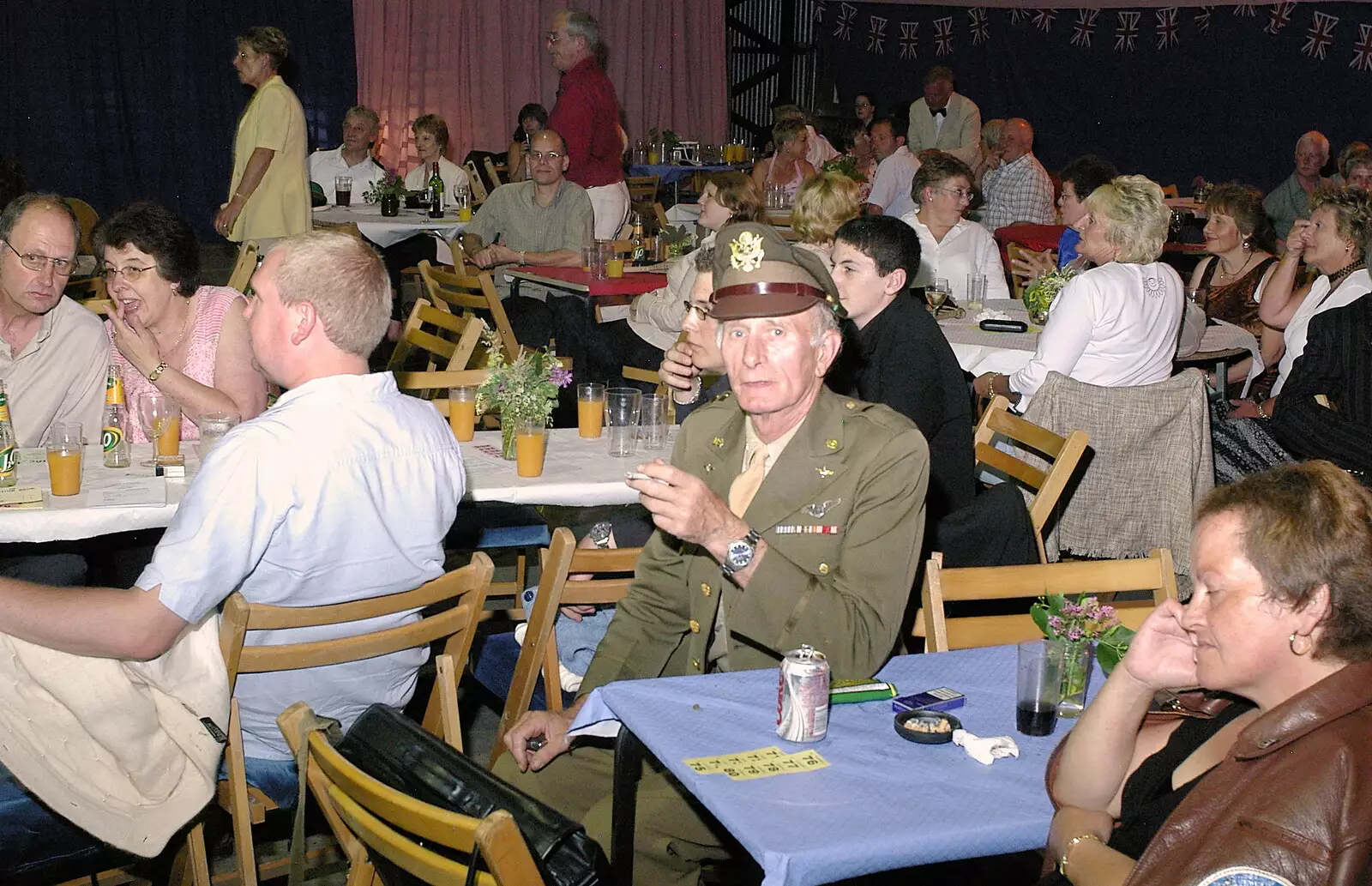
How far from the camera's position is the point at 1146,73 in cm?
1365

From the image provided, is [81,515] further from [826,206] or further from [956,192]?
[956,192]

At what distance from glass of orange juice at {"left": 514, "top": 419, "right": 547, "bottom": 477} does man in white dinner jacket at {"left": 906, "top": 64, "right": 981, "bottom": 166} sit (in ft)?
32.4

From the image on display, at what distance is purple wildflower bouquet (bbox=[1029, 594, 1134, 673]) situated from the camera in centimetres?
228

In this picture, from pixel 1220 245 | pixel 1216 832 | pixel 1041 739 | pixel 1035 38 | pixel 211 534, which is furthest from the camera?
pixel 1035 38

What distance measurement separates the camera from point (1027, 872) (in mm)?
2748

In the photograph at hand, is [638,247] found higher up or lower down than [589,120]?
lower down

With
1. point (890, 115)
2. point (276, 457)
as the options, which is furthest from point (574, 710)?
point (890, 115)

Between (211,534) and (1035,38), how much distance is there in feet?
45.4

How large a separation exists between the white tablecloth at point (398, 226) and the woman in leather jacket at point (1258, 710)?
276 inches

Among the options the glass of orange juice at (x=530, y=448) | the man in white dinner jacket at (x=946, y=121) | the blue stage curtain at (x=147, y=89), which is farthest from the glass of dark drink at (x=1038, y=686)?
the blue stage curtain at (x=147, y=89)

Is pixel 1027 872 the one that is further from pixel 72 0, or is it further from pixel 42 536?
pixel 72 0

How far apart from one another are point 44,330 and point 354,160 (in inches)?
254

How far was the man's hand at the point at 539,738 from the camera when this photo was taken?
8.54ft

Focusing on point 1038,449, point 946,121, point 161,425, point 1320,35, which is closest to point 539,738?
point 161,425
